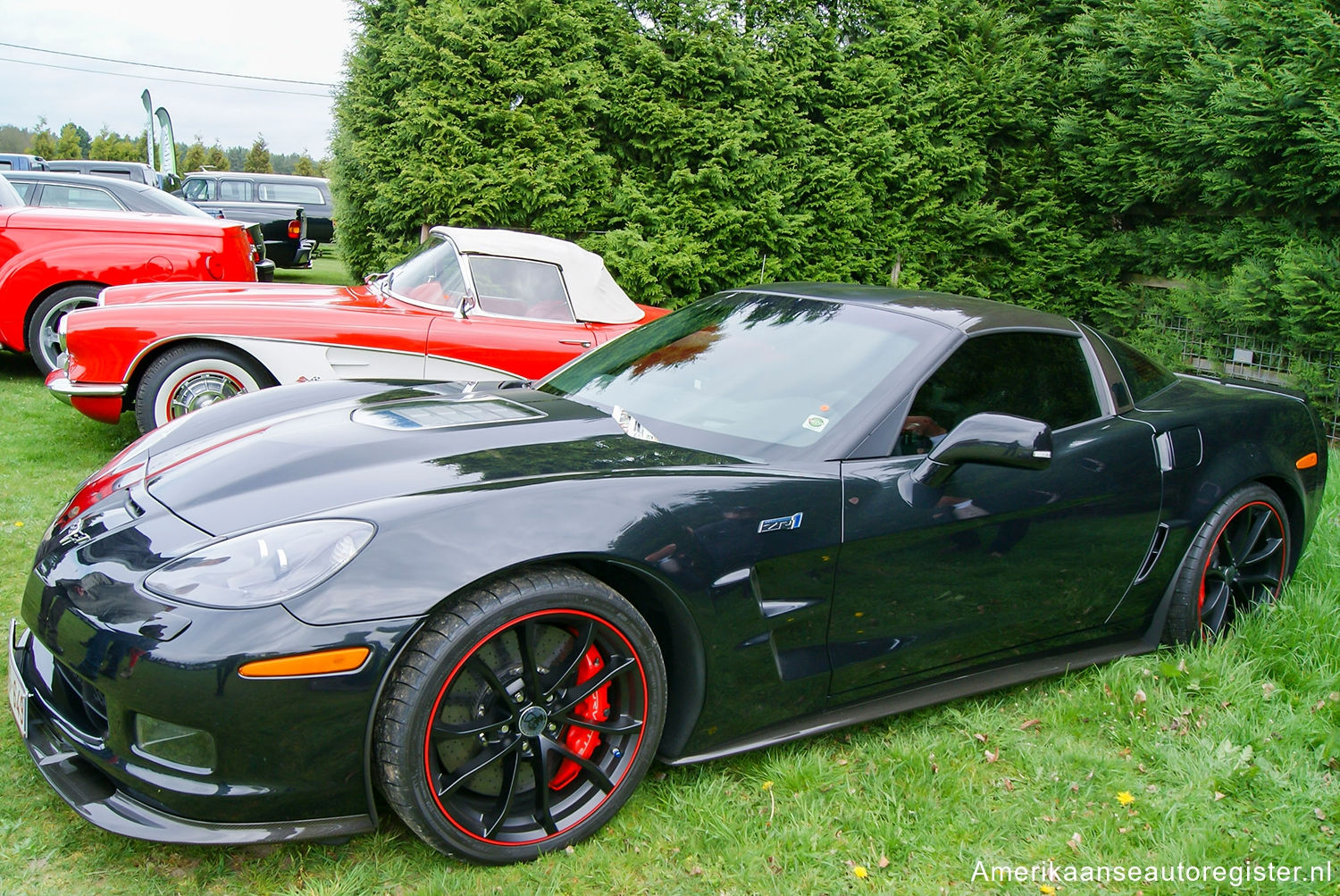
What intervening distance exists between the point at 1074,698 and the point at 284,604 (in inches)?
95.9

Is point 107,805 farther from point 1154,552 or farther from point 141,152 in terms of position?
point 141,152

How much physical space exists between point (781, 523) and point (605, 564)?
18.6 inches

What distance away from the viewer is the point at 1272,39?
7.20 meters

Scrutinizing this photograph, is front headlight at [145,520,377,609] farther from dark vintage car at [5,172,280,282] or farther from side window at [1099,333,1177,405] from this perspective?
dark vintage car at [5,172,280,282]

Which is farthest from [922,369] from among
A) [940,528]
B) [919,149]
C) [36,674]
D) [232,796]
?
[919,149]

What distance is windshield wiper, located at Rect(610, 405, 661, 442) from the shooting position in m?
2.72

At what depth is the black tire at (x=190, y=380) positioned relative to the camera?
5.18 m

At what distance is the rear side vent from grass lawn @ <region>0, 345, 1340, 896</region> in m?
0.31

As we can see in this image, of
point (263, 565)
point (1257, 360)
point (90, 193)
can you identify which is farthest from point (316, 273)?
point (263, 565)

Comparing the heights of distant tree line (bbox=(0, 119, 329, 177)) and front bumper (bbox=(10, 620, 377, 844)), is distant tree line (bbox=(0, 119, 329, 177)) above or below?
above

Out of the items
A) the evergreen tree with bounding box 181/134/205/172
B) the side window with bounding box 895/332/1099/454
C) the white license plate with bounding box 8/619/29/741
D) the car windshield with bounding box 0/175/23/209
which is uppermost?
the evergreen tree with bounding box 181/134/205/172

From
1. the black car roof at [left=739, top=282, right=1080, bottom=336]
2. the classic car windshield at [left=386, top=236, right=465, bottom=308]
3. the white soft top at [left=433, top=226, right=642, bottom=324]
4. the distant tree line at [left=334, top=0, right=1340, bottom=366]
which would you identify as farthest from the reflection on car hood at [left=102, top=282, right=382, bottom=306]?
the black car roof at [left=739, top=282, right=1080, bottom=336]

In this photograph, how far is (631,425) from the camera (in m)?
2.81

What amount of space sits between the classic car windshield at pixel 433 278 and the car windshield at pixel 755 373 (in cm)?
231
